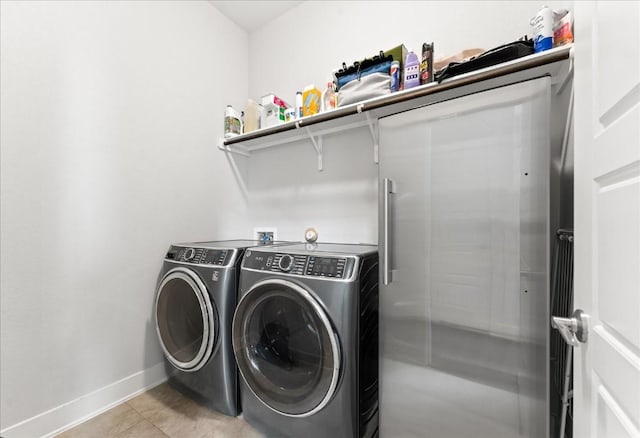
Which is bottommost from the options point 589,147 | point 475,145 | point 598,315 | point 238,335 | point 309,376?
point 309,376

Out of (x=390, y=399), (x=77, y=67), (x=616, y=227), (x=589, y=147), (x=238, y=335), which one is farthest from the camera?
(x=77, y=67)

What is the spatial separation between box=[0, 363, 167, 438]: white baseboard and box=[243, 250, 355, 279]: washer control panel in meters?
1.20

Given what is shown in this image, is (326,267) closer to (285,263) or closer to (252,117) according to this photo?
(285,263)

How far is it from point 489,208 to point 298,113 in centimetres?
153

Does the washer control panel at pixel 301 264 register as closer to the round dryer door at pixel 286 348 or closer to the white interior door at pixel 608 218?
the round dryer door at pixel 286 348

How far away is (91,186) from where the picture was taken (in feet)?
5.24

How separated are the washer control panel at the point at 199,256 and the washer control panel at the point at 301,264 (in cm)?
18

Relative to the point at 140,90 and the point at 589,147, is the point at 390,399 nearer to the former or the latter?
the point at 589,147

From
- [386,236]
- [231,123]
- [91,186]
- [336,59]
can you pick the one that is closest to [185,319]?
[91,186]

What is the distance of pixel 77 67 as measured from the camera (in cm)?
154

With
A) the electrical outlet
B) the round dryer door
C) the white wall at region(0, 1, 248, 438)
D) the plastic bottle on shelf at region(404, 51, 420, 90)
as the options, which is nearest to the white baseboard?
the white wall at region(0, 1, 248, 438)

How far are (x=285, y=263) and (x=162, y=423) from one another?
3.91 ft

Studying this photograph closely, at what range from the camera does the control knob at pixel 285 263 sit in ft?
4.39

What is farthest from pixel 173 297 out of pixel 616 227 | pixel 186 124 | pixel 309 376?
pixel 616 227
